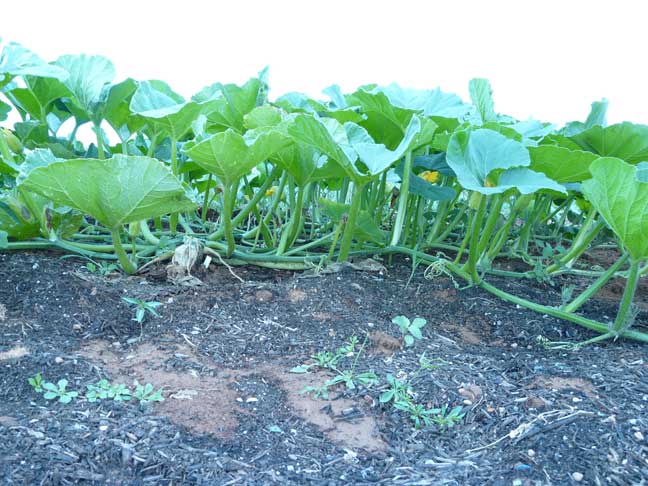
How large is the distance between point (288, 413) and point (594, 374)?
77 centimetres

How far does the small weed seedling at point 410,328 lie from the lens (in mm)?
1675

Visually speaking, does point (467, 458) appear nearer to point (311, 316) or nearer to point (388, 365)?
point (388, 365)

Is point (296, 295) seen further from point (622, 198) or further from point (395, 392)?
point (622, 198)

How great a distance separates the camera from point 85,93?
6.67 feet

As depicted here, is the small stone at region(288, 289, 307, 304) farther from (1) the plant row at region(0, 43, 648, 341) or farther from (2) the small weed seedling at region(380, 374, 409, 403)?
(2) the small weed seedling at region(380, 374, 409, 403)

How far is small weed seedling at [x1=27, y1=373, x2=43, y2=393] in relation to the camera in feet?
4.32

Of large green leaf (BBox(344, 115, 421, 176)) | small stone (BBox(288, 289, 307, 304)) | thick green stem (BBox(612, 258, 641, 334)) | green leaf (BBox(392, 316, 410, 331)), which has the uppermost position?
large green leaf (BBox(344, 115, 421, 176))

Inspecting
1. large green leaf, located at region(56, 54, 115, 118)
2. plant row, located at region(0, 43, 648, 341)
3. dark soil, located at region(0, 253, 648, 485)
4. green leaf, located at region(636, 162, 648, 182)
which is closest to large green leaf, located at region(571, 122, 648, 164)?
plant row, located at region(0, 43, 648, 341)

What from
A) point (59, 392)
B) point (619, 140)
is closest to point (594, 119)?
point (619, 140)

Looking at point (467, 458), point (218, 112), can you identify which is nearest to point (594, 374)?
point (467, 458)

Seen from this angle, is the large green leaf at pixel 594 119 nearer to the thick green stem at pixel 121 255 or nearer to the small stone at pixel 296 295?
the small stone at pixel 296 295

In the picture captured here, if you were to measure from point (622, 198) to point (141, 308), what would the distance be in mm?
1310

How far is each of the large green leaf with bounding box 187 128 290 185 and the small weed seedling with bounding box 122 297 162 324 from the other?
1.40ft

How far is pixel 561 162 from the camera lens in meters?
1.81
